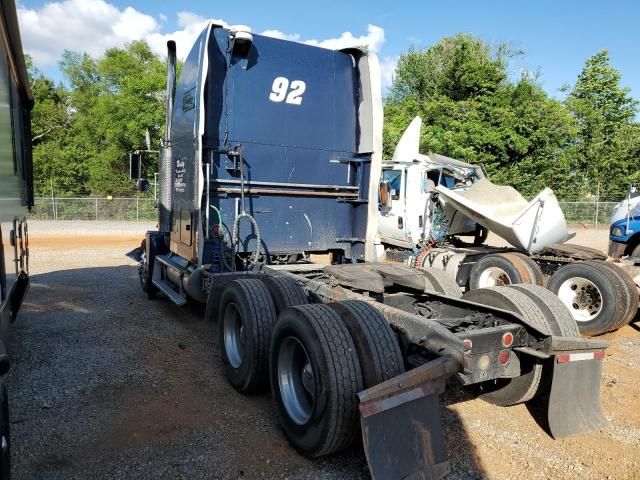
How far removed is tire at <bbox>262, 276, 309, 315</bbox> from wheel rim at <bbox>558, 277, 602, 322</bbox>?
4.74 meters

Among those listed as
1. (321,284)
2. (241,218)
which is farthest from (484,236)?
(321,284)

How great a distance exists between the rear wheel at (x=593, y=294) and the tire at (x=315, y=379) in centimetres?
471

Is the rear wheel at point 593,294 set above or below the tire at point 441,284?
below

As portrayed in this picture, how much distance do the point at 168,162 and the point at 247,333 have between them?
420cm

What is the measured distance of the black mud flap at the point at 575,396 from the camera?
3609mm

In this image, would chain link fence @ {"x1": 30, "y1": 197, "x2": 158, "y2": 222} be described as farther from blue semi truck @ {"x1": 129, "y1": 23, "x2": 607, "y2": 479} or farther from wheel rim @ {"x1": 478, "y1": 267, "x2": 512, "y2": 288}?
wheel rim @ {"x1": 478, "y1": 267, "x2": 512, "y2": 288}

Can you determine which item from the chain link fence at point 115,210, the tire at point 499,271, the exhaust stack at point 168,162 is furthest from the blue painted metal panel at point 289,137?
the chain link fence at point 115,210

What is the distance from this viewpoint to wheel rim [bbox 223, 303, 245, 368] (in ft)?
15.8

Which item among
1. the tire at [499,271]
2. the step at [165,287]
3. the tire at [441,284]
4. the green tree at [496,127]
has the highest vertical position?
the green tree at [496,127]

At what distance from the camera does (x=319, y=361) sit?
324 centimetres

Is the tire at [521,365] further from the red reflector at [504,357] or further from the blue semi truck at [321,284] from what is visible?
the red reflector at [504,357]

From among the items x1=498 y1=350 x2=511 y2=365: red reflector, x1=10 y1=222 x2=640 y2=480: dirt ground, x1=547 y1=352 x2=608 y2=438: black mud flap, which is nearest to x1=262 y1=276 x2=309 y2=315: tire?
x1=10 y1=222 x2=640 y2=480: dirt ground

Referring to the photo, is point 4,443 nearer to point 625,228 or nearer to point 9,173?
→ point 9,173

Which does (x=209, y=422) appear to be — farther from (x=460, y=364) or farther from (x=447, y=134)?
(x=447, y=134)
